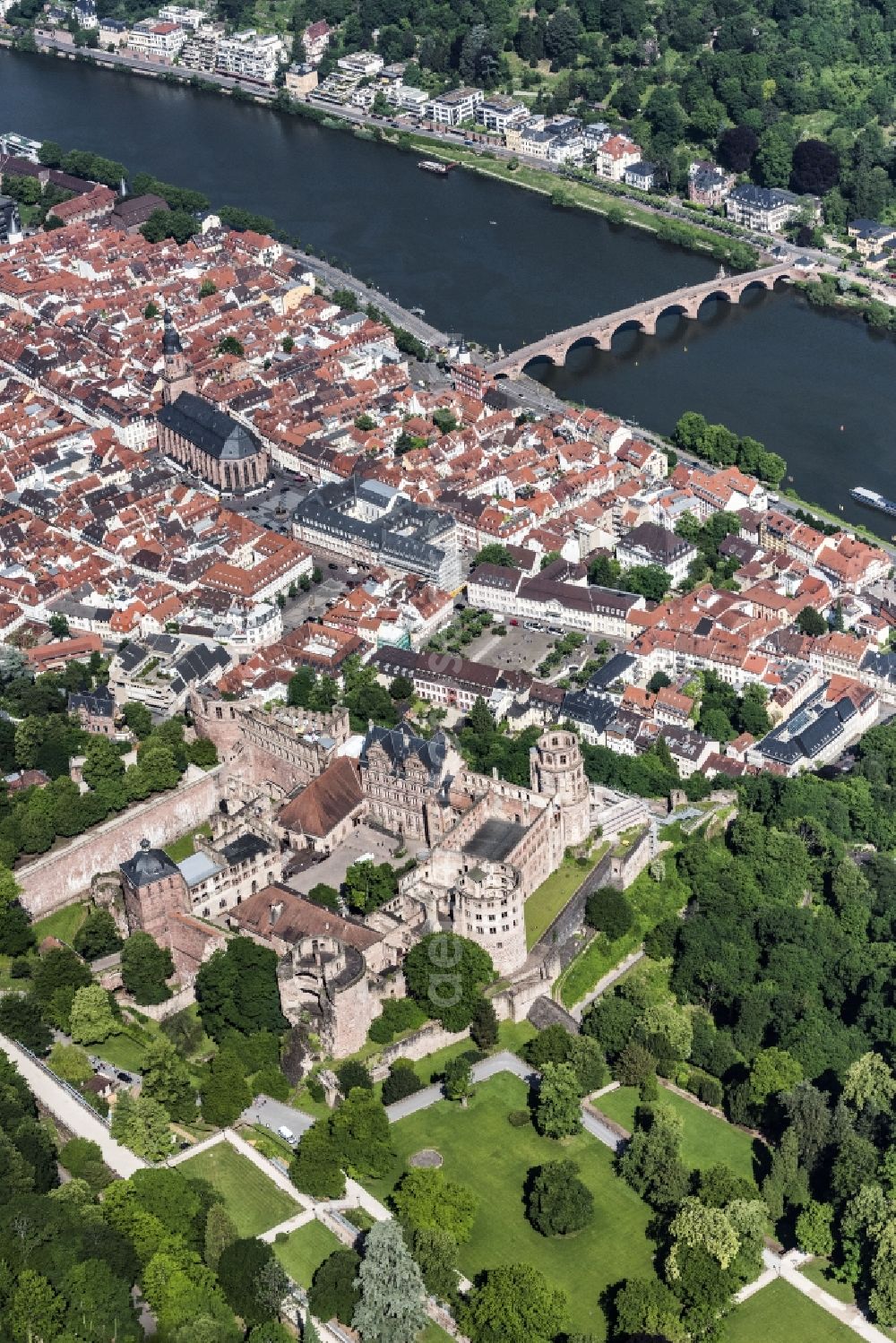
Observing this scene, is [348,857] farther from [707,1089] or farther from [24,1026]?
[707,1089]

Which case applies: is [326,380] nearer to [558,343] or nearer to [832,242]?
[558,343]

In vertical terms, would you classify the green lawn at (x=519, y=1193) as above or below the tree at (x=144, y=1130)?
above

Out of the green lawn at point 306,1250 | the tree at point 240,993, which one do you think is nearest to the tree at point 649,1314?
the green lawn at point 306,1250

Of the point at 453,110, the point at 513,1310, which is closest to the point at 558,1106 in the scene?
the point at 513,1310

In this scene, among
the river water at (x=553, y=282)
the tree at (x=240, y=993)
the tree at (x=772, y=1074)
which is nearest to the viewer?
the tree at (x=240, y=993)

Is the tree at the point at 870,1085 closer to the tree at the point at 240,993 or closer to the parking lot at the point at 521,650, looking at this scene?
the tree at the point at 240,993

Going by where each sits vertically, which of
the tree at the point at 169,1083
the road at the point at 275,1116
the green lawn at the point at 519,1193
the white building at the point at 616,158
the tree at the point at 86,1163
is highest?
the white building at the point at 616,158
